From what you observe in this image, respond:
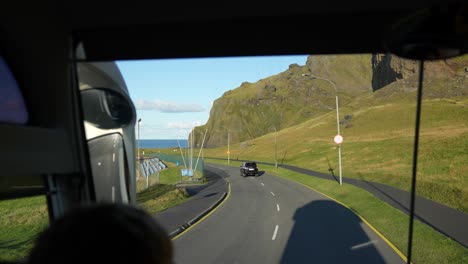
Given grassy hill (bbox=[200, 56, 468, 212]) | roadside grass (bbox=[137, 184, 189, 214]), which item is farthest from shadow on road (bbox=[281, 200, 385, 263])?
roadside grass (bbox=[137, 184, 189, 214])

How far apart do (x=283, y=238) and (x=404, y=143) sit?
5026 cm

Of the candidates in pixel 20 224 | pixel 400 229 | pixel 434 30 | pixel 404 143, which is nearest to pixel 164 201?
pixel 20 224

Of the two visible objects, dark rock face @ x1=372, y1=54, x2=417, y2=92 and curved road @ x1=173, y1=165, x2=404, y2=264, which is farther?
dark rock face @ x1=372, y1=54, x2=417, y2=92

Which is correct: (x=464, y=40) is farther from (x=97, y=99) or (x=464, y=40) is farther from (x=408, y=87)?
(x=408, y=87)

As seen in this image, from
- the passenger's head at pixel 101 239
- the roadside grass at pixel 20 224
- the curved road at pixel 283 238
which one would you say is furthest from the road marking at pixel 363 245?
the passenger's head at pixel 101 239

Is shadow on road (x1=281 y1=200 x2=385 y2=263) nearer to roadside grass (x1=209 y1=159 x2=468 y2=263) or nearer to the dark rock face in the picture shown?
roadside grass (x1=209 y1=159 x2=468 y2=263)

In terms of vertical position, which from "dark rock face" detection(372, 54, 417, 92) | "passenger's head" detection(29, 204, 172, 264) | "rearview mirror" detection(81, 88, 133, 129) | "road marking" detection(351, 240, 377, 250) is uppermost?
"dark rock face" detection(372, 54, 417, 92)

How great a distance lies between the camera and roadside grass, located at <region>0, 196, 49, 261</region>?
53.7 ft

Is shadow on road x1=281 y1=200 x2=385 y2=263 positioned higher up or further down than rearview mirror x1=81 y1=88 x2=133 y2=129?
further down

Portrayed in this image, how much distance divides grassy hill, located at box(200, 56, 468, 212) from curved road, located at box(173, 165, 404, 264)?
24.5 feet

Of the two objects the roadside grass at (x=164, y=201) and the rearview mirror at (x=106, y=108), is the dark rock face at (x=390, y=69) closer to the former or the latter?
the roadside grass at (x=164, y=201)

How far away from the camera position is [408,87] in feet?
369

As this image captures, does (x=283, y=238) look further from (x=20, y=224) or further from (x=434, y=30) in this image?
(x=20, y=224)

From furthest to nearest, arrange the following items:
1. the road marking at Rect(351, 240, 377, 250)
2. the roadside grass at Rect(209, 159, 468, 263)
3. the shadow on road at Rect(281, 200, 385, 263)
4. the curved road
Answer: the road marking at Rect(351, 240, 377, 250) < the curved road < the shadow on road at Rect(281, 200, 385, 263) < the roadside grass at Rect(209, 159, 468, 263)
